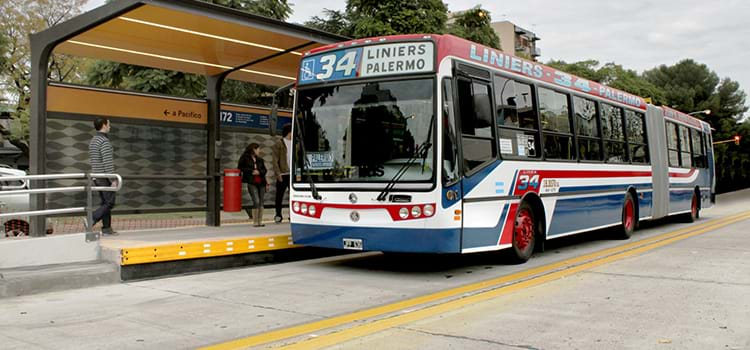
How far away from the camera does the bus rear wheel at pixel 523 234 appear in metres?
9.65

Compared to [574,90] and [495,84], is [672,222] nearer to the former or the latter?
A: [574,90]

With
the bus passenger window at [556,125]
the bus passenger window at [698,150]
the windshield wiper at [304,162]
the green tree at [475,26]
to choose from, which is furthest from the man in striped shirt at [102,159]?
the green tree at [475,26]

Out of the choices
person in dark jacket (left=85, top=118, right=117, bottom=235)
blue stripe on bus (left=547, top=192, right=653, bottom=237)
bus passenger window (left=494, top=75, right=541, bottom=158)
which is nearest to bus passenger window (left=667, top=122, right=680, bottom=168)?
blue stripe on bus (left=547, top=192, right=653, bottom=237)

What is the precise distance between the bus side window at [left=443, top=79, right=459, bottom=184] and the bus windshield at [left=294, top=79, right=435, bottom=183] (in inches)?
6.3

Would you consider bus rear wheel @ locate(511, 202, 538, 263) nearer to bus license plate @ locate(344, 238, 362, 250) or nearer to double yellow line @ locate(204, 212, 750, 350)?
double yellow line @ locate(204, 212, 750, 350)

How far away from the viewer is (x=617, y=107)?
13719 mm

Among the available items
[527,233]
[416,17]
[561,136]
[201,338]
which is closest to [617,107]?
[561,136]

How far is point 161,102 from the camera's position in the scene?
42.0 ft

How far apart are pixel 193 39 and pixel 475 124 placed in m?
5.29

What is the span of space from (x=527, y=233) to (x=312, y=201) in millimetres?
3326

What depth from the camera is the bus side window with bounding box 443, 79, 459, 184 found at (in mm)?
8117

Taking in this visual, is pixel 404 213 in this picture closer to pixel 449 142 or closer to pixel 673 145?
pixel 449 142

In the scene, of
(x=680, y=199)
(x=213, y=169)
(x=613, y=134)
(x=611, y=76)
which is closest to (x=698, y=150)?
(x=680, y=199)

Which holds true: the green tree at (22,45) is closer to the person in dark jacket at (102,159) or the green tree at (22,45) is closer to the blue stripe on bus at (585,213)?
the person in dark jacket at (102,159)
